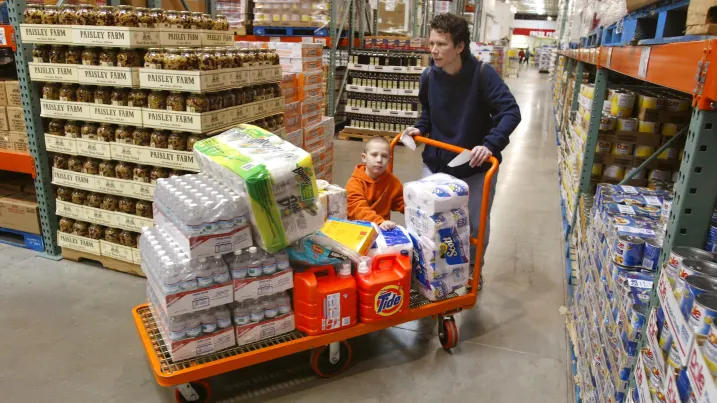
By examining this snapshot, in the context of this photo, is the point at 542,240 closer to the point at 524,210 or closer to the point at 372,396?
the point at 524,210

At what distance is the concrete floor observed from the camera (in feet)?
9.45

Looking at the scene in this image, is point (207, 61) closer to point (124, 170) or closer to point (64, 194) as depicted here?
point (124, 170)

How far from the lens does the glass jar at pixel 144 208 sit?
3994 mm

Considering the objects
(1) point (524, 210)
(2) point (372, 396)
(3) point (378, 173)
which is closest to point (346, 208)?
(3) point (378, 173)

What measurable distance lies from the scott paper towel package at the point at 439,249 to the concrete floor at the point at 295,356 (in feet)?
1.55

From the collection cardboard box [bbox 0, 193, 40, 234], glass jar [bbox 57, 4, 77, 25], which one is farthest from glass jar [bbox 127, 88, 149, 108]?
cardboard box [bbox 0, 193, 40, 234]

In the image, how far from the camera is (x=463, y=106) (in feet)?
11.8

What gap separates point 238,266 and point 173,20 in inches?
92.1

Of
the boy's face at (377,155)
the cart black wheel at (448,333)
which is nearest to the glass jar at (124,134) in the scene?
the boy's face at (377,155)

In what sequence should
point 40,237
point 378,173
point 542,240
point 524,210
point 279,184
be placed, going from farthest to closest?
point 524,210, point 542,240, point 40,237, point 378,173, point 279,184

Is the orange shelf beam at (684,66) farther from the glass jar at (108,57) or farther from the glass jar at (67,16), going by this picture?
the glass jar at (67,16)

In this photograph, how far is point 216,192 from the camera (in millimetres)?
2596

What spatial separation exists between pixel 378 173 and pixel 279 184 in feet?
3.80

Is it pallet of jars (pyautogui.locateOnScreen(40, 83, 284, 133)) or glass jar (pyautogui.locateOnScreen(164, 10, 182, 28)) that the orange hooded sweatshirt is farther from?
glass jar (pyautogui.locateOnScreen(164, 10, 182, 28))
